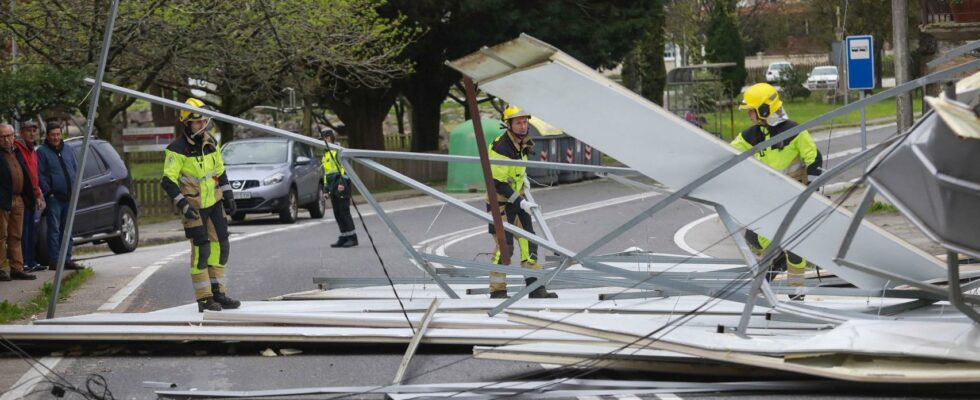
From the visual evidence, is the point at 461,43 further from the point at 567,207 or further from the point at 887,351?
the point at 887,351

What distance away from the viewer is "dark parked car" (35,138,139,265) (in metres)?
18.6

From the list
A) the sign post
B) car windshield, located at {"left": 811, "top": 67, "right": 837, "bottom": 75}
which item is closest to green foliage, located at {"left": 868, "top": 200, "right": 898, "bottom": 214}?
the sign post

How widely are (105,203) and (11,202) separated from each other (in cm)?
367

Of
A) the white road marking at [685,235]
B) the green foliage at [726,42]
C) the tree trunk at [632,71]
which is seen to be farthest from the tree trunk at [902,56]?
the green foliage at [726,42]

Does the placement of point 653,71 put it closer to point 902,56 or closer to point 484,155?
point 902,56

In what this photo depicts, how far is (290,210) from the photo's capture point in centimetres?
2558

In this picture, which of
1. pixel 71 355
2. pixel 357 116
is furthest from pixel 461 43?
pixel 71 355

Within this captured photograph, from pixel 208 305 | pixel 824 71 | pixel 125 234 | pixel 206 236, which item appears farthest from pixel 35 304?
pixel 824 71

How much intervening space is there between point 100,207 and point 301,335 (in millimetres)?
10772

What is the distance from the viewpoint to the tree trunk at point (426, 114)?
39156mm

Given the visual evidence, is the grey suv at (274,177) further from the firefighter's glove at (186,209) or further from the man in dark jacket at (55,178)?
the firefighter's glove at (186,209)

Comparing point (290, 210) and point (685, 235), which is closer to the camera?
point (685, 235)

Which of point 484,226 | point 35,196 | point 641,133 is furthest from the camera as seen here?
point 484,226

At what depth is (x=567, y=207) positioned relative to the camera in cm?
2677
